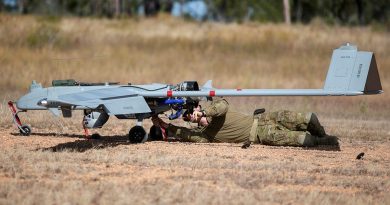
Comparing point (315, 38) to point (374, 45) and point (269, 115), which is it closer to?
point (374, 45)

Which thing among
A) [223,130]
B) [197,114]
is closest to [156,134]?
[197,114]

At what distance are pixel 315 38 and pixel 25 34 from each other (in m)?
13.5

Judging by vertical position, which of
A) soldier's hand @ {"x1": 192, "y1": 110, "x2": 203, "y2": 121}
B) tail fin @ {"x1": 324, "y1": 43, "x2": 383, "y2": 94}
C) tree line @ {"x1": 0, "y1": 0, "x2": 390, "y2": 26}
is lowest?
soldier's hand @ {"x1": 192, "y1": 110, "x2": 203, "y2": 121}

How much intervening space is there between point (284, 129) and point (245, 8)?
44.1 metres

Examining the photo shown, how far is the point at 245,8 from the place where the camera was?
5806 centimetres

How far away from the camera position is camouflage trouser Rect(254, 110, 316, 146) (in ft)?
47.3

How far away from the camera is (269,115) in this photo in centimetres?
1483

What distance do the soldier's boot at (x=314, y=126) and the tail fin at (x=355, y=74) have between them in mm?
979

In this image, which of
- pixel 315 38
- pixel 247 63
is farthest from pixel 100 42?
→ pixel 315 38

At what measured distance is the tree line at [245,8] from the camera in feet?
180

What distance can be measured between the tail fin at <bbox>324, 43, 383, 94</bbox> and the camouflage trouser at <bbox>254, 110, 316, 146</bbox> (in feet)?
3.69

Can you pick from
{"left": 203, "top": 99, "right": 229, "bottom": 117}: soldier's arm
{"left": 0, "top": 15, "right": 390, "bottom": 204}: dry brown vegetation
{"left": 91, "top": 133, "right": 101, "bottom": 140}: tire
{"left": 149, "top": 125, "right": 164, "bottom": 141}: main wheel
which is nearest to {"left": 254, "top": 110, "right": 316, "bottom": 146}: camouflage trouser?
{"left": 0, "top": 15, "right": 390, "bottom": 204}: dry brown vegetation

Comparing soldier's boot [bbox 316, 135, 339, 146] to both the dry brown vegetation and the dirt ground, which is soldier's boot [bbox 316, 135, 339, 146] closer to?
the dirt ground

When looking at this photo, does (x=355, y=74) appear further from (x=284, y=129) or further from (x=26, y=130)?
(x=26, y=130)
